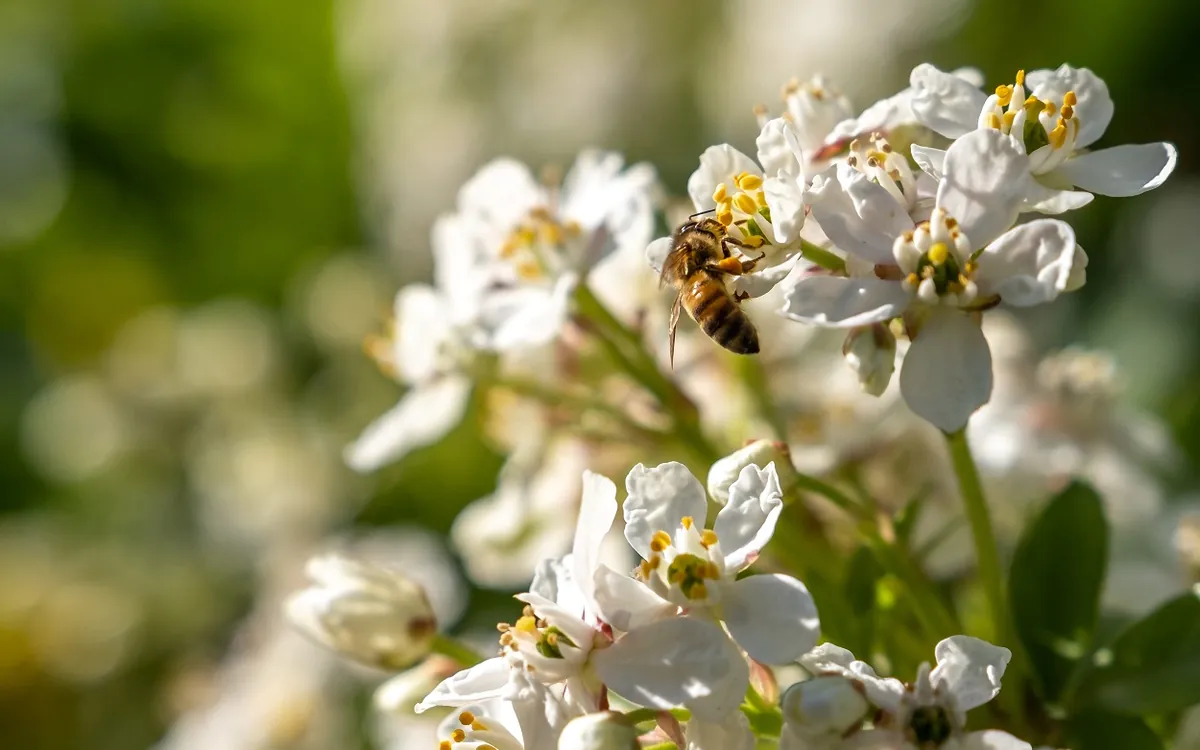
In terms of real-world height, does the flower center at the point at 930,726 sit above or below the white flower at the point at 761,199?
below

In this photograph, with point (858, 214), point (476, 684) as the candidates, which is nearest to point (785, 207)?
point (858, 214)

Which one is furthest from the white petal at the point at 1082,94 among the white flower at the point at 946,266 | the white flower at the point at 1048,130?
the white flower at the point at 946,266

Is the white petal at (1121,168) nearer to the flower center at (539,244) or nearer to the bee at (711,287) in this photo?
the bee at (711,287)

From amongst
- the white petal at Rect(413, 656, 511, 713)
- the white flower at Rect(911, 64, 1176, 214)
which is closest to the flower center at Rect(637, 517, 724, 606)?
the white petal at Rect(413, 656, 511, 713)

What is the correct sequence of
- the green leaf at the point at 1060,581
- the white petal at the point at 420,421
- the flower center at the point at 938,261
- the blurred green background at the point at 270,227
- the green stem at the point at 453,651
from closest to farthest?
the flower center at the point at 938,261 → the green leaf at the point at 1060,581 → the green stem at the point at 453,651 → the white petal at the point at 420,421 → the blurred green background at the point at 270,227

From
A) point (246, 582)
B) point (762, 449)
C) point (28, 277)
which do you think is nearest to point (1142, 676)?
point (762, 449)

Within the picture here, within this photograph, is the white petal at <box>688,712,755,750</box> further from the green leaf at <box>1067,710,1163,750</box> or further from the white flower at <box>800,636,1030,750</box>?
the green leaf at <box>1067,710,1163,750</box>

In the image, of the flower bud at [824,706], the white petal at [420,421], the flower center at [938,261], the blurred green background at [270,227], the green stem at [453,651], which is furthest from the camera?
the blurred green background at [270,227]
